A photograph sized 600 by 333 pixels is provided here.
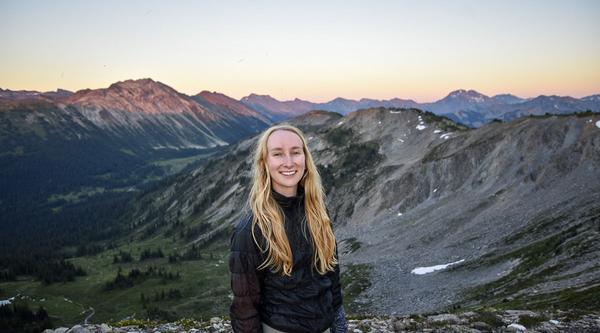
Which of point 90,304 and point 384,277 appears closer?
point 384,277

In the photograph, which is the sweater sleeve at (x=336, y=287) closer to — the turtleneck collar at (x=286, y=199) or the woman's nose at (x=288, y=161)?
the turtleneck collar at (x=286, y=199)

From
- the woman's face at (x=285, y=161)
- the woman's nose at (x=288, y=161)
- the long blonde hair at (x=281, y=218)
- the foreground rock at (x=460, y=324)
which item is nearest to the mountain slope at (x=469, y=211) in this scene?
the foreground rock at (x=460, y=324)

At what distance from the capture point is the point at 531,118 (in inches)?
2908

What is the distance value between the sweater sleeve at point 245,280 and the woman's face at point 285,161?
35.3 inches

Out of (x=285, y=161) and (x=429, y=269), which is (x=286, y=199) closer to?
(x=285, y=161)

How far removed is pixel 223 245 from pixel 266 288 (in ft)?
406

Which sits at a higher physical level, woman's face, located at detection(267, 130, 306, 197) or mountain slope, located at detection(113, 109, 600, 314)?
woman's face, located at detection(267, 130, 306, 197)

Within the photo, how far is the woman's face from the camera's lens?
6645 mm

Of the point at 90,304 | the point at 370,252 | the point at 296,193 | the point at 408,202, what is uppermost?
the point at 296,193

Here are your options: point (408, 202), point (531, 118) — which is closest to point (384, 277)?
point (408, 202)

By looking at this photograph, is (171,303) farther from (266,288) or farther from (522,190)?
(266,288)

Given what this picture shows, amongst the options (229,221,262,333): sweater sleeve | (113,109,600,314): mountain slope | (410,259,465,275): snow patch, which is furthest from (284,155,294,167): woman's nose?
(410,259,465,275): snow patch

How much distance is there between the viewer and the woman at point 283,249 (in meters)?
6.25

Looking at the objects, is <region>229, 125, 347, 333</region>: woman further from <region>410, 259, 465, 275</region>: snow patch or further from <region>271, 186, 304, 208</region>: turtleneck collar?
<region>410, 259, 465, 275</region>: snow patch
